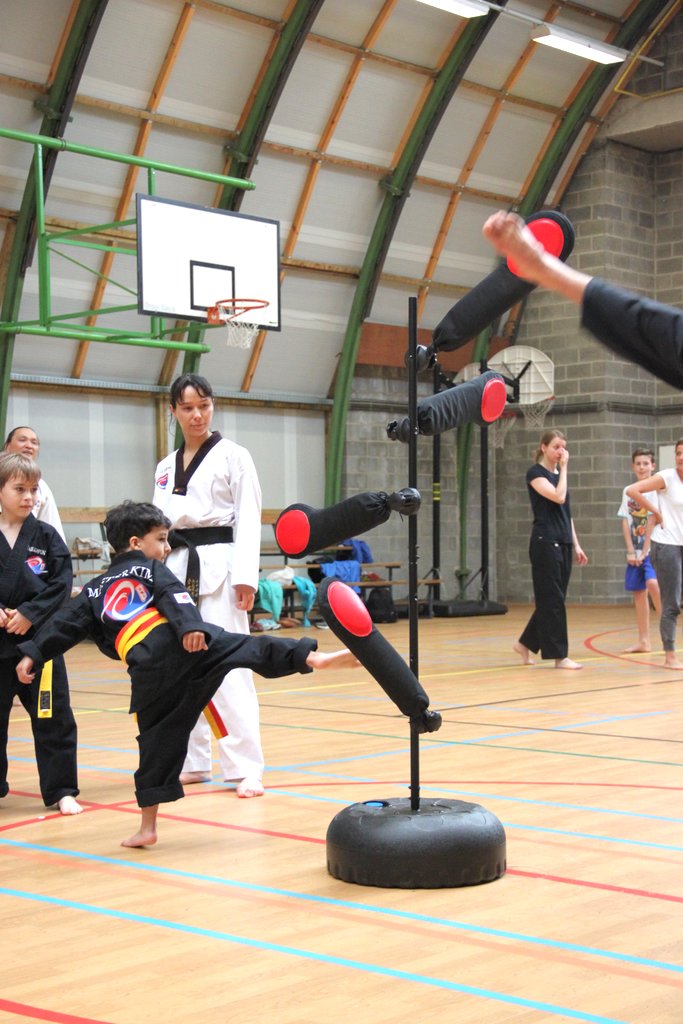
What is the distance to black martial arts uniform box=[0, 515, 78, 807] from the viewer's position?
5121 millimetres

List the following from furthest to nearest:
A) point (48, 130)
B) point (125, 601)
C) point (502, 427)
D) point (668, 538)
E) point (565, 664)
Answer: point (502, 427), point (48, 130), point (565, 664), point (668, 538), point (125, 601)

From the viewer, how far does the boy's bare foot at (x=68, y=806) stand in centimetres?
498

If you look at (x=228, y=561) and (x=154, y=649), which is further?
(x=228, y=561)

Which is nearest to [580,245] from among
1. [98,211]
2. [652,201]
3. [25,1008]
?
[652,201]

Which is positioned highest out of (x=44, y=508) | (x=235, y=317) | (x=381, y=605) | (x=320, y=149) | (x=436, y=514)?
(x=320, y=149)

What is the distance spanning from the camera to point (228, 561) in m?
5.43

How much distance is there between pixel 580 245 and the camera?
18469 mm

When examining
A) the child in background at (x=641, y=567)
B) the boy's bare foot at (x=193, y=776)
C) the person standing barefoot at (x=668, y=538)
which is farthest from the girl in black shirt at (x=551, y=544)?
the boy's bare foot at (x=193, y=776)

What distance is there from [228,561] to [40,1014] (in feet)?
9.21

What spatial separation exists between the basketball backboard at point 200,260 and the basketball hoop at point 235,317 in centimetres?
7

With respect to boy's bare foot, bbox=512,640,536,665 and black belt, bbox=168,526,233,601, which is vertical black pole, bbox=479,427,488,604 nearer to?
boy's bare foot, bbox=512,640,536,665

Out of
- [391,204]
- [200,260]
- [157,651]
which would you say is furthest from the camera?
[391,204]

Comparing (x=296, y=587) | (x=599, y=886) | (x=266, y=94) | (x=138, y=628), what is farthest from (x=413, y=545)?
(x=266, y=94)

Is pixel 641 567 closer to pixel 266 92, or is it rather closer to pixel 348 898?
pixel 266 92
